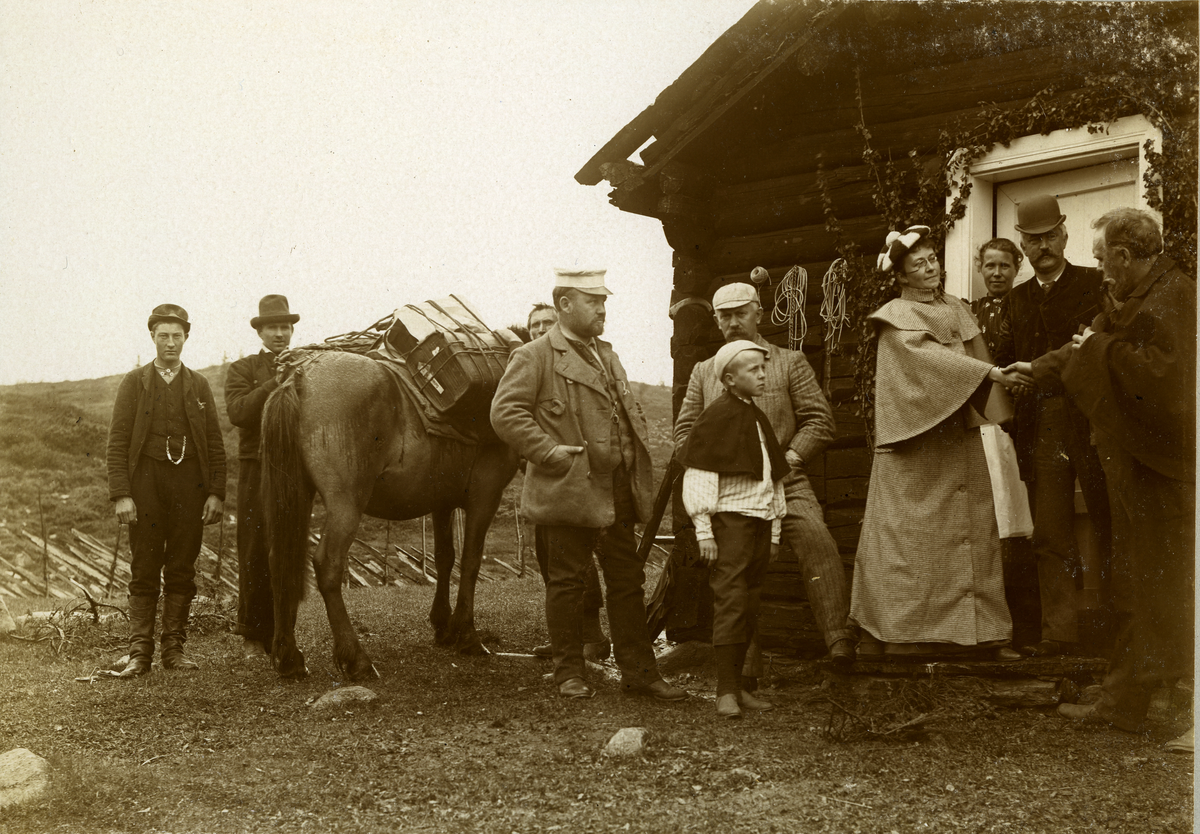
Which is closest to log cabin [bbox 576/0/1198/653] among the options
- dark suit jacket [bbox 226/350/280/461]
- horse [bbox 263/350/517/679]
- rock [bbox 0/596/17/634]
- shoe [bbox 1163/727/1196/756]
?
horse [bbox 263/350/517/679]

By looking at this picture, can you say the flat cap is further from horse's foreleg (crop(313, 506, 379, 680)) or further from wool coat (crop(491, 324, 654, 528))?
horse's foreleg (crop(313, 506, 379, 680))

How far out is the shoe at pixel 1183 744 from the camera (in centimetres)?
387

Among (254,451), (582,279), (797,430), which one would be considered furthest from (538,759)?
(254,451)

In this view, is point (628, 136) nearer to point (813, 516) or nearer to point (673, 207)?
point (673, 207)

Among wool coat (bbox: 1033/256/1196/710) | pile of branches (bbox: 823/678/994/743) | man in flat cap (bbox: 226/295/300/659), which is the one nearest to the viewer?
wool coat (bbox: 1033/256/1196/710)

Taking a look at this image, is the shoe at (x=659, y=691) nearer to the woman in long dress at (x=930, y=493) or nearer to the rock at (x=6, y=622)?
the woman in long dress at (x=930, y=493)

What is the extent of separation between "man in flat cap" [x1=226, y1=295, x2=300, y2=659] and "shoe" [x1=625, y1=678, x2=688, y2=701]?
260cm

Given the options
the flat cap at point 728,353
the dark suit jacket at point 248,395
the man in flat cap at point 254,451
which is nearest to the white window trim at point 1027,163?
the flat cap at point 728,353

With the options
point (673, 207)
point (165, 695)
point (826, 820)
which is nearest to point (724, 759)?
point (826, 820)

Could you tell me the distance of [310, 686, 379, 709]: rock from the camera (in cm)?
498

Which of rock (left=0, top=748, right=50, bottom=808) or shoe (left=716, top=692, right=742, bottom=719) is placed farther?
shoe (left=716, top=692, right=742, bottom=719)

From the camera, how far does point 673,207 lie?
673 centimetres

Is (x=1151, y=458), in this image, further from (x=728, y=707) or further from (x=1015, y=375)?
(x=728, y=707)

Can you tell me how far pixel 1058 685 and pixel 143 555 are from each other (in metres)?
5.18
